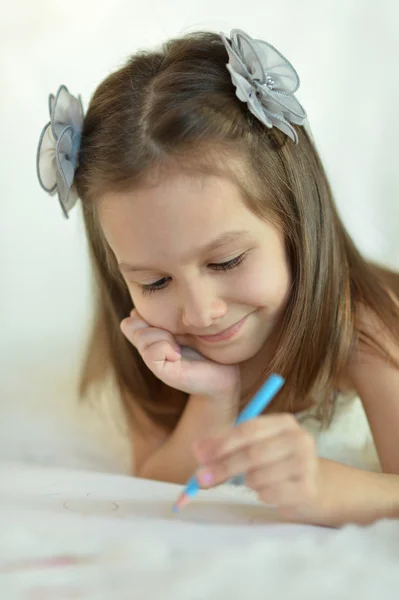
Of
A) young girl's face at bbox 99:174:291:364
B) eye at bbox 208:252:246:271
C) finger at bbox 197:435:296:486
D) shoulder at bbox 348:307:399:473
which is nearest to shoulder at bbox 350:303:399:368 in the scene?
shoulder at bbox 348:307:399:473

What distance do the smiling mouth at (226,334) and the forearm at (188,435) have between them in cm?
11

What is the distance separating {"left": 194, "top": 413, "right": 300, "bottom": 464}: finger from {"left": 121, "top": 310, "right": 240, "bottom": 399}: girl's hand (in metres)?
0.31

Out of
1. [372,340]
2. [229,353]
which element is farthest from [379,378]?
[229,353]

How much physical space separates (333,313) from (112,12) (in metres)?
0.91

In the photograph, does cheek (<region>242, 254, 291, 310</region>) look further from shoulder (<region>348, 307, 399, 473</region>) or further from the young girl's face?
shoulder (<region>348, 307, 399, 473</region>)

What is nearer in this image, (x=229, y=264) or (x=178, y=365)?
(x=229, y=264)

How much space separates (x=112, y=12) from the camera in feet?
5.46

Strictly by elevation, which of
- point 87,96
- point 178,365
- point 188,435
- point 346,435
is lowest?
point 346,435

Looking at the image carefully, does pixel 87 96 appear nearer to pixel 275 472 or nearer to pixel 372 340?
pixel 372 340

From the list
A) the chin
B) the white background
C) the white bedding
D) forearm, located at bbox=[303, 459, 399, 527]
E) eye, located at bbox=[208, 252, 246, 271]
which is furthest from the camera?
the white background

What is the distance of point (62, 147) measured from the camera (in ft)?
3.31

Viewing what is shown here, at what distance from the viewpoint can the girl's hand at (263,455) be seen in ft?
2.47

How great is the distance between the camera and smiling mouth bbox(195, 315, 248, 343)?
1.01 meters

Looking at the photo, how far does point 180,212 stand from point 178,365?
9.9 inches
